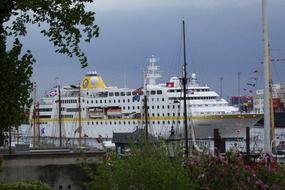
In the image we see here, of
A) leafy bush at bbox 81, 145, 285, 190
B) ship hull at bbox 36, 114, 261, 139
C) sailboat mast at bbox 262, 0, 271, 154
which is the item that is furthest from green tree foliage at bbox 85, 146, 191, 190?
ship hull at bbox 36, 114, 261, 139

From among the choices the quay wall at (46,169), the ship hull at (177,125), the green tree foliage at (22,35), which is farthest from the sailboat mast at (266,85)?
the ship hull at (177,125)

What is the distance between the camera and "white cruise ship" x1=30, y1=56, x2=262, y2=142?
9031cm

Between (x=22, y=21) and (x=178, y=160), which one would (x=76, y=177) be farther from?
(x=22, y=21)

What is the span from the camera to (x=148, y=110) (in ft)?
300

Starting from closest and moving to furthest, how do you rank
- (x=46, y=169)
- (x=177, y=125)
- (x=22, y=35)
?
1. (x=22, y=35)
2. (x=46, y=169)
3. (x=177, y=125)

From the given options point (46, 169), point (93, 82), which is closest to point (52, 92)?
point (93, 82)

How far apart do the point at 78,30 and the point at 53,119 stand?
93569 millimetres

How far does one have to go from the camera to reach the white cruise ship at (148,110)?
90.3 metres

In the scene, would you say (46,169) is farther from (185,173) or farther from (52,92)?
(52,92)

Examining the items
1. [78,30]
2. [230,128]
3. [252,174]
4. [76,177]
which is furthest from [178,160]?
[230,128]

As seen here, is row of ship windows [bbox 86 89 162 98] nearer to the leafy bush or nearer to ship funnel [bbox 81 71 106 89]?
ship funnel [bbox 81 71 106 89]

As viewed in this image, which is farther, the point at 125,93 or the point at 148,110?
the point at 125,93

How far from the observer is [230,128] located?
9069 centimetres

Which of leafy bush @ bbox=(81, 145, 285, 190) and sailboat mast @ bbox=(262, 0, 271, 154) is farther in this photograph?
sailboat mast @ bbox=(262, 0, 271, 154)
